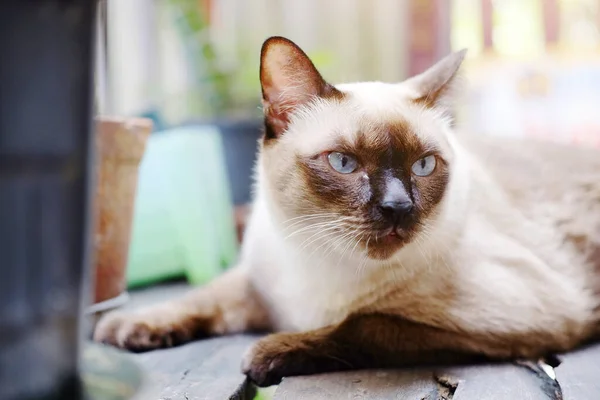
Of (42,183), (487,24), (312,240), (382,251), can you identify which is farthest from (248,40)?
(42,183)

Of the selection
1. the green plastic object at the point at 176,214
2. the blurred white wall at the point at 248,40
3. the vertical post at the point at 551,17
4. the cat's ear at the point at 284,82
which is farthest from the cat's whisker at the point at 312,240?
the vertical post at the point at 551,17

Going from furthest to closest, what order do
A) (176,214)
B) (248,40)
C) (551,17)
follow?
1. (551,17)
2. (248,40)
3. (176,214)

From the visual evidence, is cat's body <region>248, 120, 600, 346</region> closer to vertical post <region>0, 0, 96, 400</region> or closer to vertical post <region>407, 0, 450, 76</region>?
vertical post <region>0, 0, 96, 400</region>

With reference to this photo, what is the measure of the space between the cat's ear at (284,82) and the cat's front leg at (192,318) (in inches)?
18.9

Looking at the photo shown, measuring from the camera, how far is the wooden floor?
1062mm

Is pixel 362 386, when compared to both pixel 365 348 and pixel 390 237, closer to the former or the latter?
pixel 365 348

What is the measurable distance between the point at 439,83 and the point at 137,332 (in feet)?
2.79

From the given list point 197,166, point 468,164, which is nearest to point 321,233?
point 468,164

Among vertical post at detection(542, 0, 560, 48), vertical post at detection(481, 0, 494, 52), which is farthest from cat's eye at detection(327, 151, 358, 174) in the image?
vertical post at detection(542, 0, 560, 48)

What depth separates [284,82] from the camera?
123 cm

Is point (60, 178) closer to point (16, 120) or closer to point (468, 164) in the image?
point (16, 120)

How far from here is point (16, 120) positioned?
0.68 meters

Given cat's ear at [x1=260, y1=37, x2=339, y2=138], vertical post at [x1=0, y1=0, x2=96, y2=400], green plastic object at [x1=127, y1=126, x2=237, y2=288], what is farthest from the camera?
green plastic object at [x1=127, y1=126, x2=237, y2=288]

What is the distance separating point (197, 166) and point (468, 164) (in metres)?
1.07
